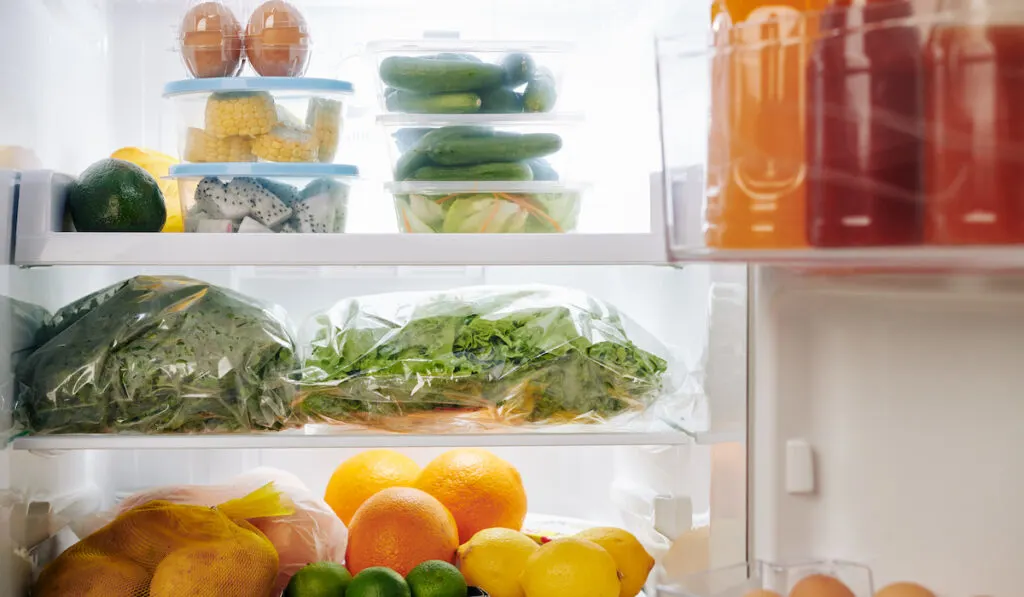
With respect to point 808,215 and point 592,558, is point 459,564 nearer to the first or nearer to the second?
point 592,558

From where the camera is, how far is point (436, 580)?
1197 mm

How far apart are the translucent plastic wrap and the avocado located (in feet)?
1.34

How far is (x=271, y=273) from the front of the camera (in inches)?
64.1

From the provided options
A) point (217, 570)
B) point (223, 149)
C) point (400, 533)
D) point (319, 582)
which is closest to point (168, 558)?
point (217, 570)

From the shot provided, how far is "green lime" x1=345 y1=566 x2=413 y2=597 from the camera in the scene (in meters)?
1.15

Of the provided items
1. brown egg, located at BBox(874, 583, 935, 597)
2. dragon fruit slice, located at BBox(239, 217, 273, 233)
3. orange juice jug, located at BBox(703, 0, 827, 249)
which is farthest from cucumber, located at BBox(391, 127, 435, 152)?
brown egg, located at BBox(874, 583, 935, 597)

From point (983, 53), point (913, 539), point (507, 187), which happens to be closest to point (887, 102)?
point (983, 53)

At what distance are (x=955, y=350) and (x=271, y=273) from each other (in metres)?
1.21

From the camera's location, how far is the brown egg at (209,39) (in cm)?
125

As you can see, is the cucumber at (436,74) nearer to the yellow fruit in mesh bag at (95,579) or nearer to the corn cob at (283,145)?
the corn cob at (283,145)

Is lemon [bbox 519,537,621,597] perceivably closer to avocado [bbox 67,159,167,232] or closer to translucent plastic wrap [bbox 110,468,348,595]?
translucent plastic wrap [bbox 110,468,348,595]

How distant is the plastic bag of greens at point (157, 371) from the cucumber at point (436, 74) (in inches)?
14.7

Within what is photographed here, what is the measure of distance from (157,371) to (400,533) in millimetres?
376

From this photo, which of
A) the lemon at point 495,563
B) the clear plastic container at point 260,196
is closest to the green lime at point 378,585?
the lemon at point 495,563
